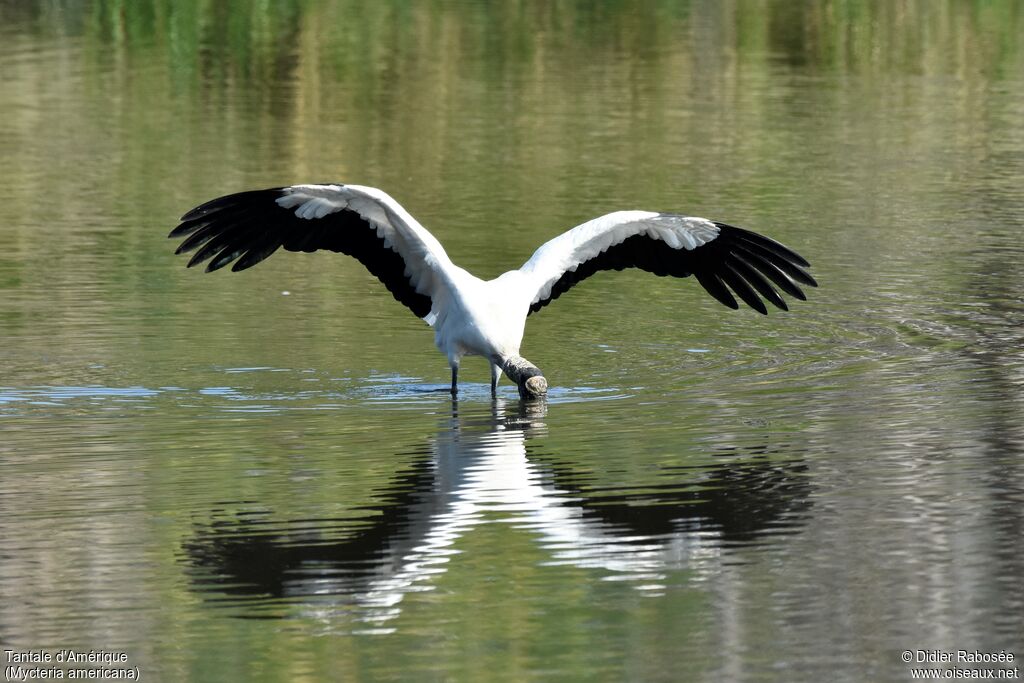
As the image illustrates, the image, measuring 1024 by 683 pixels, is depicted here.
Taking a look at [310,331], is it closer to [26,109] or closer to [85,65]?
[26,109]

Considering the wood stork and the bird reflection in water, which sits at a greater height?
the wood stork

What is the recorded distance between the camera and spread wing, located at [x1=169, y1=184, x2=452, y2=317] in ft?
36.9

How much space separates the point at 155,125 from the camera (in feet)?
72.0

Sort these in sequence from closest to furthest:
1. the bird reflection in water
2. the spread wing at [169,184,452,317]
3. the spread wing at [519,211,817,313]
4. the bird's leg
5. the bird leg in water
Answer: the bird reflection in water
the bird leg in water
the spread wing at [169,184,452,317]
the bird's leg
the spread wing at [519,211,817,313]

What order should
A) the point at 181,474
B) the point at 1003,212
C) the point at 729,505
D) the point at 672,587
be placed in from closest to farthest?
1. the point at 672,587
2. the point at 729,505
3. the point at 181,474
4. the point at 1003,212

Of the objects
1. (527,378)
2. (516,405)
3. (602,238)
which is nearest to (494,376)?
(516,405)

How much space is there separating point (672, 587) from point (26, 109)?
1719cm

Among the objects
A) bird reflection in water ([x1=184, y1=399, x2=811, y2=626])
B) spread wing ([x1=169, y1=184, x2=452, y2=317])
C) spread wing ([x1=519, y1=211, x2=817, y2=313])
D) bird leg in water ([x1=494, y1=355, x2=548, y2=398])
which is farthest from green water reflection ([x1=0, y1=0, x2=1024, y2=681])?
spread wing ([x1=169, y1=184, x2=452, y2=317])

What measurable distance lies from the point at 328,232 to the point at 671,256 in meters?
2.04

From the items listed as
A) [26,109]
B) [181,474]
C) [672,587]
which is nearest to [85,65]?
[26,109]

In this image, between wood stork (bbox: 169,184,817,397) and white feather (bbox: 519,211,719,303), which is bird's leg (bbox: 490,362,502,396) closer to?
wood stork (bbox: 169,184,817,397)

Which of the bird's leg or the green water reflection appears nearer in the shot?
the green water reflection

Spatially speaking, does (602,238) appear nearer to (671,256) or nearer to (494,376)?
(671,256)

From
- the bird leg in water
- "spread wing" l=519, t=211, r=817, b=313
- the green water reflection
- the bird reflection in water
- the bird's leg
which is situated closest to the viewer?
the green water reflection
